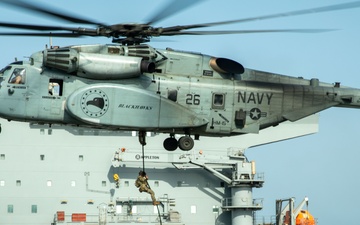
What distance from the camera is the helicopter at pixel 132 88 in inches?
1126

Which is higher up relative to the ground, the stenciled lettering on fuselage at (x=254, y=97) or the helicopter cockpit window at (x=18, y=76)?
the helicopter cockpit window at (x=18, y=76)

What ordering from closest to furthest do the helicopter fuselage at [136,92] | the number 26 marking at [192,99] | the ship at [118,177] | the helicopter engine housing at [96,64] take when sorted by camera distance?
1. the helicopter engine housing at [96,64]
2. the helicopter fuselage at [136,92]
3. the number 26 marking at [192,99]
4. the ship at [118,177]

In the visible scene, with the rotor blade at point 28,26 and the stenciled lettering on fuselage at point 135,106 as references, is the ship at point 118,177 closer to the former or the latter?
the stenciled lettering on fuselage at point 135,106

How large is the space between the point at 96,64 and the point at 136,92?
1.42m

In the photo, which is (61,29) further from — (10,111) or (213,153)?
(213,153)

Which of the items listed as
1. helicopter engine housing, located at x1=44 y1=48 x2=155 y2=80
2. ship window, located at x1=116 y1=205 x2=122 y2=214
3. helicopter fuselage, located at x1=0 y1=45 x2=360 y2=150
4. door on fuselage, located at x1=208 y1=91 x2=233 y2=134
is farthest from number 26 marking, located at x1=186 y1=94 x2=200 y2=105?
ship window, located at x1=116 y1=205 x2=122 y2=214

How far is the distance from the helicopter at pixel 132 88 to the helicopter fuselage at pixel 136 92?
3 cm

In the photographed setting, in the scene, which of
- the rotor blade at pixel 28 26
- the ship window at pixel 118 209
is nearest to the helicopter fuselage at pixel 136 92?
the rotor blade at pixel 28 26

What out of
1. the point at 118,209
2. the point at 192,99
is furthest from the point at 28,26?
the point at 118,209

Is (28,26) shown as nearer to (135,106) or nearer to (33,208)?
(135,106)

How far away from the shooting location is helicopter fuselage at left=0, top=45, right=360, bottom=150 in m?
28.7

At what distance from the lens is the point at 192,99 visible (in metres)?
29.6

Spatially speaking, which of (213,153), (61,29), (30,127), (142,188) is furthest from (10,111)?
(213,153)

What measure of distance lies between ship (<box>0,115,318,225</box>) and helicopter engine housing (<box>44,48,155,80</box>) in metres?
24.9
